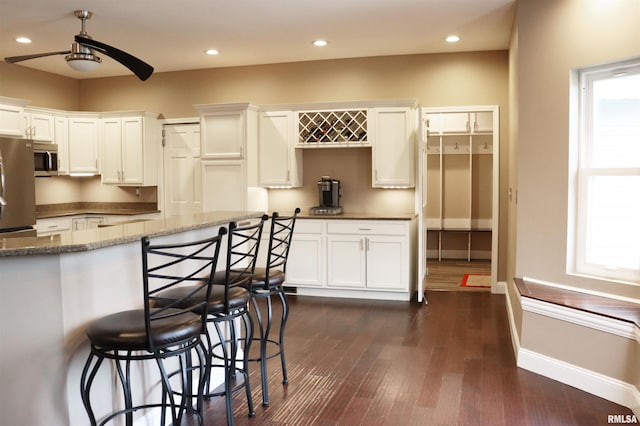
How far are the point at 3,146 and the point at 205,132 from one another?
6.76 ft

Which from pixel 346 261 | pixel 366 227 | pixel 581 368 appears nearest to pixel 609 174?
pixel 581 368

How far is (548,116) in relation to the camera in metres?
3.97

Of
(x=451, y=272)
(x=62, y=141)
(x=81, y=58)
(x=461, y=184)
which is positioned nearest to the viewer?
(x=81, y=58)

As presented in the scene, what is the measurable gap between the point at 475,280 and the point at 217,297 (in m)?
4.99

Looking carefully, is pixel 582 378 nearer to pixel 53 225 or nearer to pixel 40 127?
pixel 53 225

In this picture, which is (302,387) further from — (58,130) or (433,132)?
(433,132)

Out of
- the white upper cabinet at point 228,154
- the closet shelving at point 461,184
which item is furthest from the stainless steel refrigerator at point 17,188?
the closet shelving at point 461,184

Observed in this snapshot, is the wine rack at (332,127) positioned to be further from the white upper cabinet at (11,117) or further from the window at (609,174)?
the white upper cabinet at (11,117)

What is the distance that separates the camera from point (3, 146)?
5645mm

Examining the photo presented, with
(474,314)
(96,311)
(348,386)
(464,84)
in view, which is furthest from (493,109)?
(96,311)

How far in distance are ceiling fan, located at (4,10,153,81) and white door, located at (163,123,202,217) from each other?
118 inches

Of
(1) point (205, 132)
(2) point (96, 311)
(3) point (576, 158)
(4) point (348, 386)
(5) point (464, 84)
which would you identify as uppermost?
(5) point (464, 84)

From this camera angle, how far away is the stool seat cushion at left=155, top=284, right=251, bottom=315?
8.79 feet

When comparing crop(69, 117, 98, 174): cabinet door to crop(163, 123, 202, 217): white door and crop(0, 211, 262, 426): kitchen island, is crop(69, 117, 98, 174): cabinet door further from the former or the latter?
crop(0, 211, 262, 426): kitchen island
